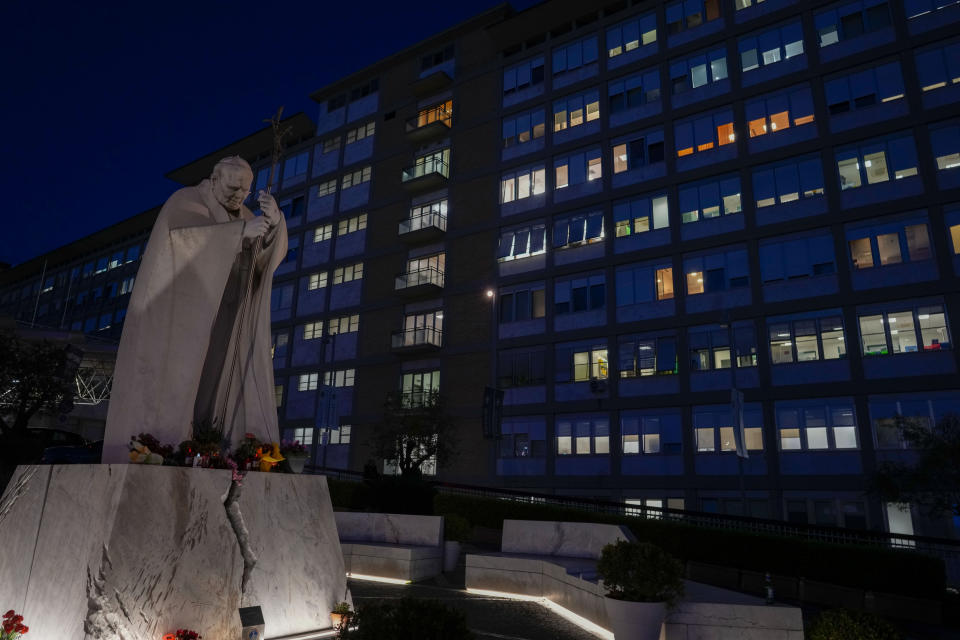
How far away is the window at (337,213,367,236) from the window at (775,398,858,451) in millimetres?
32422

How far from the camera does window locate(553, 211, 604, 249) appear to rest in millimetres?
39719

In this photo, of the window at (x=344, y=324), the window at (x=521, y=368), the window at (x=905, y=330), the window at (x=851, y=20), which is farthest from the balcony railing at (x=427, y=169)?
the window at (x=905, y=330)

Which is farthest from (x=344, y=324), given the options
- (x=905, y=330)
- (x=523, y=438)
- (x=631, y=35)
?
(x=905, y=330)

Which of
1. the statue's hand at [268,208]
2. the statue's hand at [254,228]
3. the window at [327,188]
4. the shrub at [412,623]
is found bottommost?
the shrub at [412,623]

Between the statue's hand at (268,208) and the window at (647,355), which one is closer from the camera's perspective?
the statue's hand at (268,208)

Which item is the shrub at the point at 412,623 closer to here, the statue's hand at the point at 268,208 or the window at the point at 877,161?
the statue's hand at the point at 268,208

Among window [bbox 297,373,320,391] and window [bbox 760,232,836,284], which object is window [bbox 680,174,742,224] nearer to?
window [bbox 760,232,836,284]

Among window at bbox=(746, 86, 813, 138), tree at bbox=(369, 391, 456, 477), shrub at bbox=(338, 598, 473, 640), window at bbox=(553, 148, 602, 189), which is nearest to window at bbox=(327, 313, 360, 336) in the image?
tree at bbox=(369, 391, 456, 477)

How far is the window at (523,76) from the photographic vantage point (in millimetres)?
45094

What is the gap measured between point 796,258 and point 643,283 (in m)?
7.87

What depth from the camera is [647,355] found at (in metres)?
36.4

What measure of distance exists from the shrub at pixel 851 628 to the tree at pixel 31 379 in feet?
118

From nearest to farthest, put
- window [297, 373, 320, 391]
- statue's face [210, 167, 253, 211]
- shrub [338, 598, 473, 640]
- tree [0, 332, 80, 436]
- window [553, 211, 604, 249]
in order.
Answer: shrub [338, 598, 473, 640]
statue's face [210, 167, 253, 211]
tree [0, 332, 80, 436]
window [553, 211, 604, 249]
window [297, 373, 320, 391]

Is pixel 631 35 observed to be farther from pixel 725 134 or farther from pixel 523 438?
pixel 523 438
